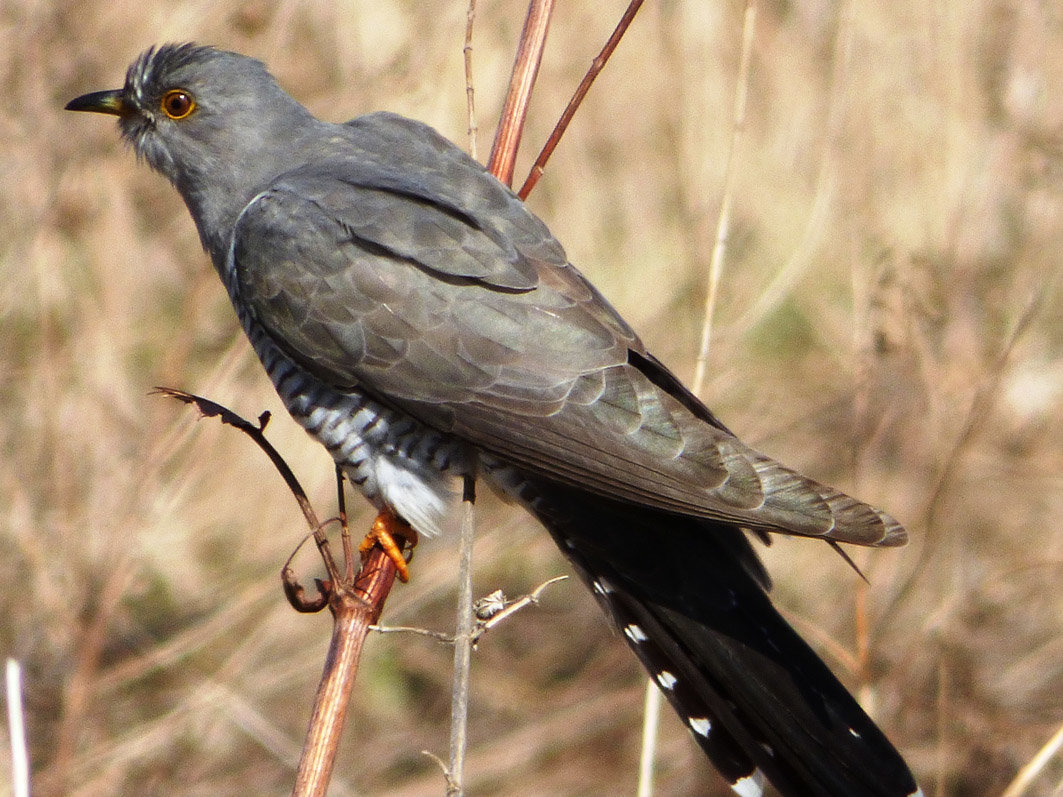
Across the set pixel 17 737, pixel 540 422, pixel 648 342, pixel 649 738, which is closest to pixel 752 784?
pixel 649 738

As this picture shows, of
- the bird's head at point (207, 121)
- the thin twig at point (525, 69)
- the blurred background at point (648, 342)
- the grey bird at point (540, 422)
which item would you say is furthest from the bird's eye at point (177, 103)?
the thin twig at point (525, 69)

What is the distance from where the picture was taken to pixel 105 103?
3.14m

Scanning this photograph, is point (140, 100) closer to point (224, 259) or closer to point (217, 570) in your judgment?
point (224, 259)

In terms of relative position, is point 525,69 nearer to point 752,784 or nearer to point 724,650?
point 724,650

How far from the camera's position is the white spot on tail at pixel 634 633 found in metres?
2.65

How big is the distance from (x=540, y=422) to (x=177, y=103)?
1354 millimetres

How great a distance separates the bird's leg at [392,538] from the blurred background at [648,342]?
33.6 inches

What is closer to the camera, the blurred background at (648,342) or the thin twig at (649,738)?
the thin twig at (649,738)

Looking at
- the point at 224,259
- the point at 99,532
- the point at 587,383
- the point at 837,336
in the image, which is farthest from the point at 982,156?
the point at 99,532

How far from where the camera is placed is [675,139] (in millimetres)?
5117

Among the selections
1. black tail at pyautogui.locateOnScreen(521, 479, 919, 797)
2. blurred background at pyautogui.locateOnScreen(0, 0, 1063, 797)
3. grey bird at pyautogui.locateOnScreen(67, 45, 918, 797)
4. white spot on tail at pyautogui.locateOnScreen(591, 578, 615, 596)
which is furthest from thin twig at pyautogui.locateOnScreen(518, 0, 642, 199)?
blurred background at pyautogui.locateOnScreen(0, 0, 1063, 797)

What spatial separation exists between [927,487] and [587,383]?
2545mm

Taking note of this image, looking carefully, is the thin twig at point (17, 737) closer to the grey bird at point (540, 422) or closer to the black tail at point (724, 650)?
the grey bird at point (540, 422)

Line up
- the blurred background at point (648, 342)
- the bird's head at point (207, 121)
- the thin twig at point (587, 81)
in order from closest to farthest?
the thin twig at point (587, 81) < the bird's head at point (207, 121) < the blurred background at point (648, 342)
